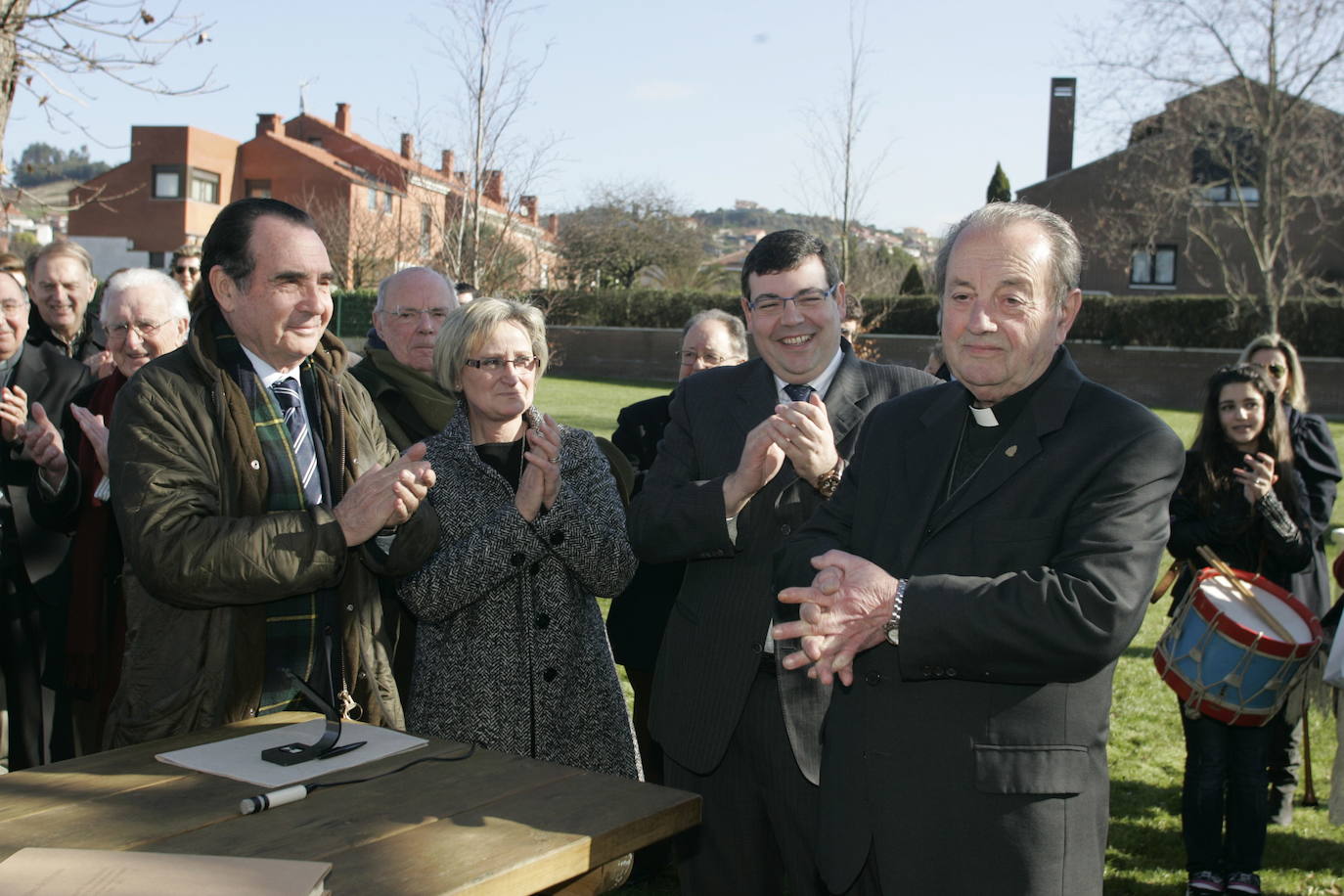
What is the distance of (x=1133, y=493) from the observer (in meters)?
2.09

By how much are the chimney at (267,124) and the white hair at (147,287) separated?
4799cm

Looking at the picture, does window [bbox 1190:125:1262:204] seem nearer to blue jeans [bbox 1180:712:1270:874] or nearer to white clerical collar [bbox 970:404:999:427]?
blue jeans [bbox 1180:712:1270:874]

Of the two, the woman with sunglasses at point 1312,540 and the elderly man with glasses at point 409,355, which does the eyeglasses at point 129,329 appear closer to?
the elderly man with glasses at point 409,355

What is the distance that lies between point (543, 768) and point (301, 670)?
0.86 m

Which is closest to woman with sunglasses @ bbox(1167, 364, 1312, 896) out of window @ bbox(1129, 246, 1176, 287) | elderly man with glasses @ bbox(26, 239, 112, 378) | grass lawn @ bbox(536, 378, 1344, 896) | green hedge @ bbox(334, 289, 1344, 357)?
grass lawn @ bbox(536, 378, 1344, 896)

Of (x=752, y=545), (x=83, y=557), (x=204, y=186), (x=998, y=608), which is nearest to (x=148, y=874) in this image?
(x=998, y=608)

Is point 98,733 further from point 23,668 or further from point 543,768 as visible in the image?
point 543,768

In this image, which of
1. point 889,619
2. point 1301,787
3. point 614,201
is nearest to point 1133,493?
point 889,619

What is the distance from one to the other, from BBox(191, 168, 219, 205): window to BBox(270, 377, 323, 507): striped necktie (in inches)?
1845

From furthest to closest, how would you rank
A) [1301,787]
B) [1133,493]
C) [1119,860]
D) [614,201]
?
[614,201] → [1301,787] → [1119,860] → [1133,493]

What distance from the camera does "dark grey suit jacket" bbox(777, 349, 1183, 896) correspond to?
2.04 meters

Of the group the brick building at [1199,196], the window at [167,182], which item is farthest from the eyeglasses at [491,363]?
the window at [167,182]

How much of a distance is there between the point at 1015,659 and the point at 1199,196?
36690mm

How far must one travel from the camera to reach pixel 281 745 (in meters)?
2.45
